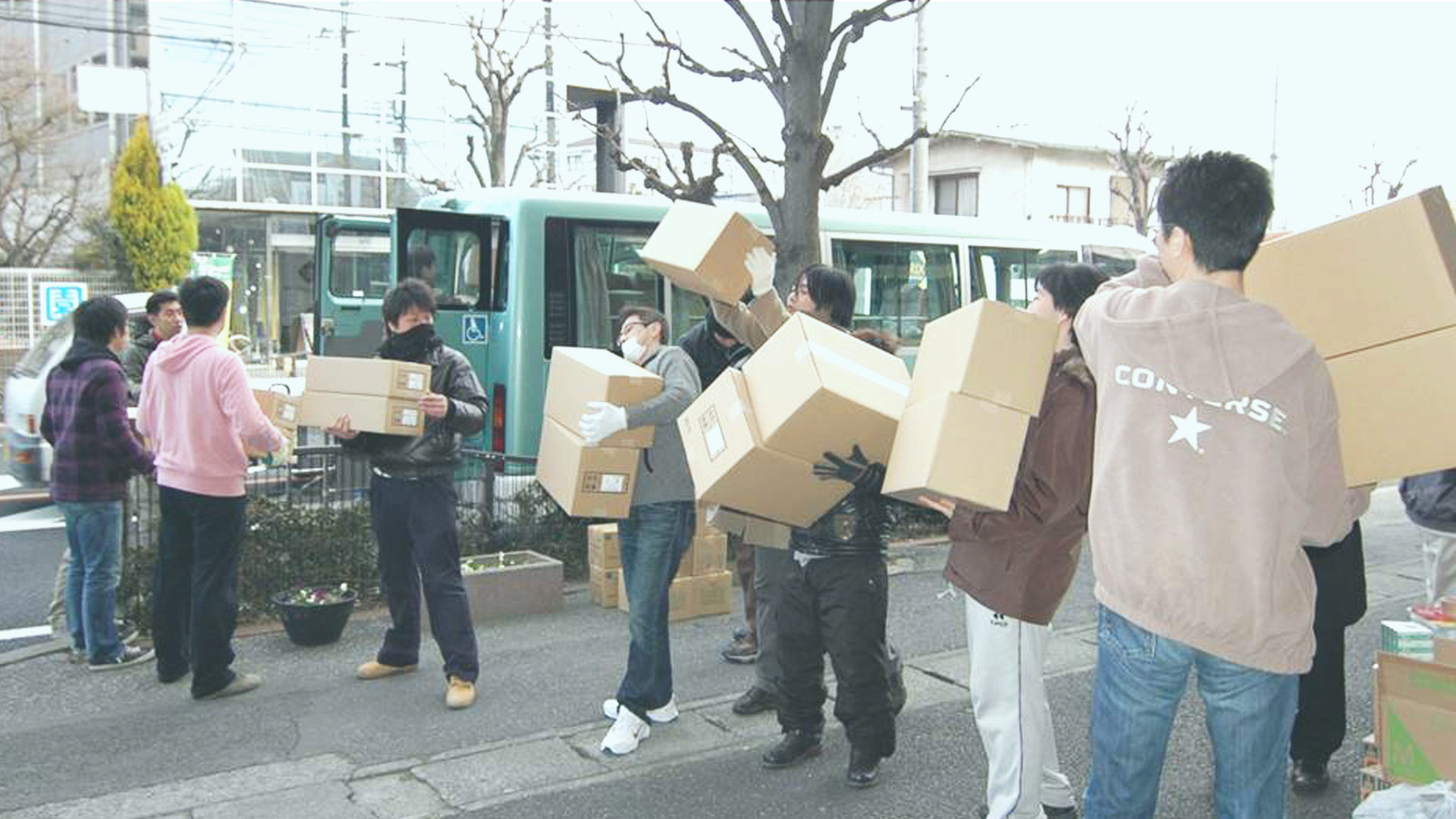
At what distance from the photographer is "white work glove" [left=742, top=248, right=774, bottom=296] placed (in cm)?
473

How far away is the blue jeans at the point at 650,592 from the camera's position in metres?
4.54

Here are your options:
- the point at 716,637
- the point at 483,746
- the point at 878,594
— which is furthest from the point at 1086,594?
the point at 483,746

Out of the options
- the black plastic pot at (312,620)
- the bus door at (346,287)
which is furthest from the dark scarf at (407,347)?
the bus door at (346,287)

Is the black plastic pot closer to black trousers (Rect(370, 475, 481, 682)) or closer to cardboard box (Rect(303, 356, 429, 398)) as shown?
black trousers (Rect(370, 475, 481, 682))

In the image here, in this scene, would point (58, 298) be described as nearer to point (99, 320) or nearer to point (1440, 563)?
point (99, 320)

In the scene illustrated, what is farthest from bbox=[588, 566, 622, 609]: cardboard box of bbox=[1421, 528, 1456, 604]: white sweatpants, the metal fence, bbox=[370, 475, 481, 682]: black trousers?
bbox=[1421, 528, 1456, 604]: white sweatpants

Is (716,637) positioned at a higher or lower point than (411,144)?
lower

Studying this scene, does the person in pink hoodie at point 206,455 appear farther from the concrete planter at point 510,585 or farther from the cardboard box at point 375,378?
the concrete planter at point 510,585

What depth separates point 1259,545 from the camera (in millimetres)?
2445

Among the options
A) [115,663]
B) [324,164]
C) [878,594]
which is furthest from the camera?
[324,164]

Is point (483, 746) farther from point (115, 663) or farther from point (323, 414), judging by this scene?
point (115, 663)

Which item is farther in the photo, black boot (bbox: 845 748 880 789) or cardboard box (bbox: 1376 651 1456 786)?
black boot (bbox: 845 748 880 789)

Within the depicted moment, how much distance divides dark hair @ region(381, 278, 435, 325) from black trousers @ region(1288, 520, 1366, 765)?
3.73 m

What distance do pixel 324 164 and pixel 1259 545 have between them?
83.0ft
